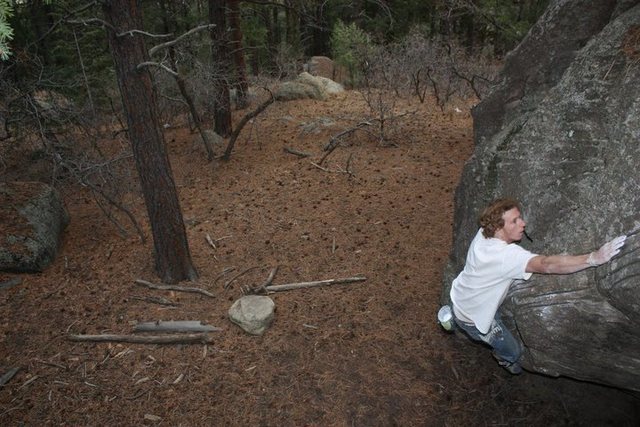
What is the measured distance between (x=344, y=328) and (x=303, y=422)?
4.27 feet

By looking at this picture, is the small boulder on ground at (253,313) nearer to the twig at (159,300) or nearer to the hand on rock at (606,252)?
the twig at (159,300)

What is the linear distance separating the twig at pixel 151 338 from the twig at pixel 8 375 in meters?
0.60

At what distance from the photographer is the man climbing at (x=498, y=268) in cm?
317

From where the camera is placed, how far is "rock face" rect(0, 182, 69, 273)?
6.33 metres

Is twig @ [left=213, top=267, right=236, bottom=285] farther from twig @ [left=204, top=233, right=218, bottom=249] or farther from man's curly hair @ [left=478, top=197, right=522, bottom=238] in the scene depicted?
man's curly hair @ [left=478, top=197, right=522, bottom=238]

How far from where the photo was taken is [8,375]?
15.2 ft

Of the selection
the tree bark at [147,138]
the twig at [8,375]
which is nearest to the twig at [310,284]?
the tree bark at [147,138]

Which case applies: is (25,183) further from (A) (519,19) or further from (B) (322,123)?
(A) (519,19)

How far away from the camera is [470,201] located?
4715 millimetres

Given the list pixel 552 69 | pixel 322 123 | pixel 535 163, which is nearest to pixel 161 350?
pixel 535 163

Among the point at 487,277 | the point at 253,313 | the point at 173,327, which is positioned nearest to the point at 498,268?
the point at 487,277

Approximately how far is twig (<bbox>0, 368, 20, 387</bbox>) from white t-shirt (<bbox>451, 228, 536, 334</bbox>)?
469cm

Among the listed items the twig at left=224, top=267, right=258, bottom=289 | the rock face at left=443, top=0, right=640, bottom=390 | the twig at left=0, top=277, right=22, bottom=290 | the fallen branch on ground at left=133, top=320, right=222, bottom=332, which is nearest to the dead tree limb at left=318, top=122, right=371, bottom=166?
the twig at left=224, top=267, right=258, bottom=289

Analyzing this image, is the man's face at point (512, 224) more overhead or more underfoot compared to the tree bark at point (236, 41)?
more underfoot
